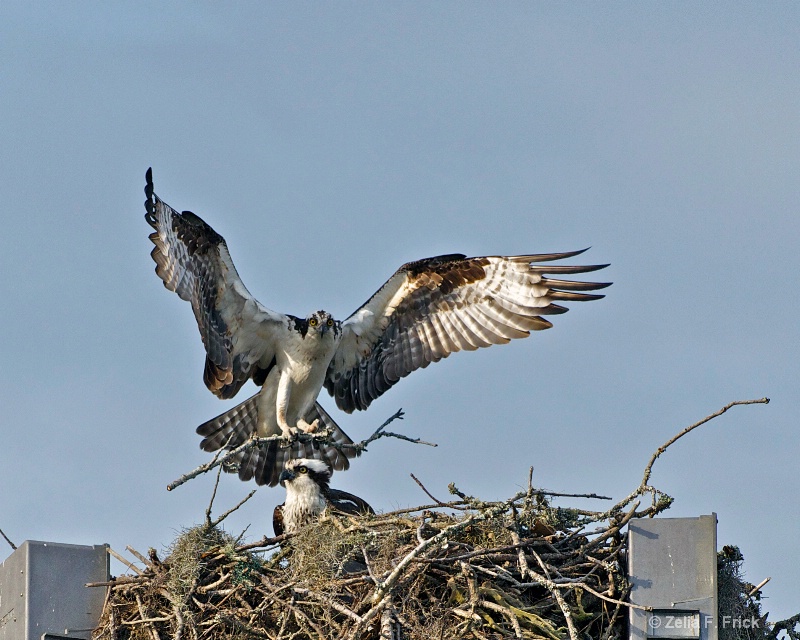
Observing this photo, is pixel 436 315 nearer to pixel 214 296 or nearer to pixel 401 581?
pixel 214 296

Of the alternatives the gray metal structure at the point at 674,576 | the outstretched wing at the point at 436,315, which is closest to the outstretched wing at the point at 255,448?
the outstretched wing at the point at 436,315

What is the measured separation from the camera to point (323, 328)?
11633mm

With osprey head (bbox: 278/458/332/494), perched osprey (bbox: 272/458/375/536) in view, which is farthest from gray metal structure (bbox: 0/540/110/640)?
osprey head (bbox: 278/458/332/494)

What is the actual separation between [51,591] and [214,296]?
3.29 metres

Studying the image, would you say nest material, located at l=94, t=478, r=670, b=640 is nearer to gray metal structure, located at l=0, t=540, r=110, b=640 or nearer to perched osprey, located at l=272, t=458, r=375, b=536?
gray metal structure, located at l=0, t=540, r=110, b=640

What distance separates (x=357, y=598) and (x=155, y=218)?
155 inches

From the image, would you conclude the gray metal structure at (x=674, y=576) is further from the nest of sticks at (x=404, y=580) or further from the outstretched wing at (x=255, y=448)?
the outstretched wing at (x=255, y=448)

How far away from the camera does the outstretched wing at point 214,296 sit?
36.8 feet

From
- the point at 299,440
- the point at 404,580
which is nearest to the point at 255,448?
the point at 299,440

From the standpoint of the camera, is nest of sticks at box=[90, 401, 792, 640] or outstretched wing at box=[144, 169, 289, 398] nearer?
nest of sticks at box=[90, 401, 792, 640]

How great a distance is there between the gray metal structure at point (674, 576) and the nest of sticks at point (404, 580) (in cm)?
14

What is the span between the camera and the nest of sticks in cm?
845

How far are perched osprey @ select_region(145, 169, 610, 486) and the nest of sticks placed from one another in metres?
2.41

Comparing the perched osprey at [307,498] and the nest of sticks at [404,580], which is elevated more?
the perched osprey at [307,498]
